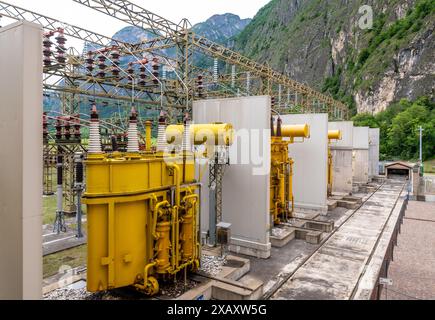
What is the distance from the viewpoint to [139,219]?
303 inches

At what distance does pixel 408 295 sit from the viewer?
1106 cm

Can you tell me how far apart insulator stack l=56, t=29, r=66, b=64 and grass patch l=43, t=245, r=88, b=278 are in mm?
8471

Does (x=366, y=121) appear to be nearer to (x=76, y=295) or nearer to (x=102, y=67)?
(x=102, y=67)

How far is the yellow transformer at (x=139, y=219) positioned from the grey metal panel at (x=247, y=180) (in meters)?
3.54

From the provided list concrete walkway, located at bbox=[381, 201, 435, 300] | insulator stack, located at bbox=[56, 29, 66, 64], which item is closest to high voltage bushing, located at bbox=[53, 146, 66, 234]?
insulator stack, located at bbox=[56, 29, 66, 64]

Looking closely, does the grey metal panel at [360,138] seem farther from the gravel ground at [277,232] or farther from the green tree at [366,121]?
the green tree at [366,121]

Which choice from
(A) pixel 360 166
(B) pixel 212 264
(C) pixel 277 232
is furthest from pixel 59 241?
(A) pixel 360 166

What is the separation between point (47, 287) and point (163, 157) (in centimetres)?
456

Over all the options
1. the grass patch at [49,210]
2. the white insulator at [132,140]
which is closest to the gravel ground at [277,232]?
the white insulator at [132,140]

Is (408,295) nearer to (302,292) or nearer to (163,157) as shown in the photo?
(302,292)

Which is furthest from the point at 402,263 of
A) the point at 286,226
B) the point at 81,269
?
the point at 81,269

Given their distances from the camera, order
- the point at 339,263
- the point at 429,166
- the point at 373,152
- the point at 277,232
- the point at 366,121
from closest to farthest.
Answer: the point at 339,263
the point at 277,232
the point at 373,152
the point at 429,166
the point at 366,121

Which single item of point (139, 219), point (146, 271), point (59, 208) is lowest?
point (146, 271)

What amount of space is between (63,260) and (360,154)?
95.1 feet
